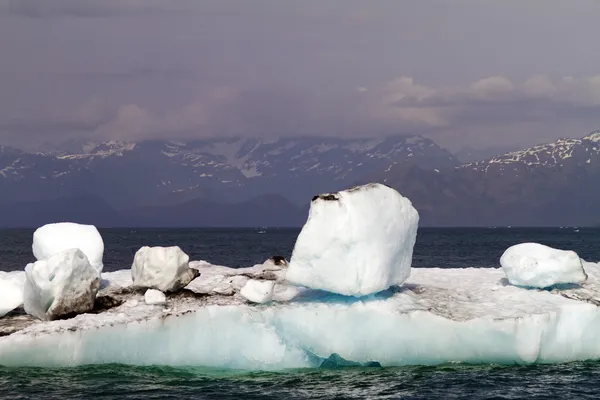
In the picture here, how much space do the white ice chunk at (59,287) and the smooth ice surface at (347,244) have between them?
687cm

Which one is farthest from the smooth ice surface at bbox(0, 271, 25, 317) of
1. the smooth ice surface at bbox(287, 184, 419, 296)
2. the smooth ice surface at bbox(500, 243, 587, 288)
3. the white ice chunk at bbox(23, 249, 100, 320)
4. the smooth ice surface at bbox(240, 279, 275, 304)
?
the smooth ice surface at bbox(500, 243, 587, 288)

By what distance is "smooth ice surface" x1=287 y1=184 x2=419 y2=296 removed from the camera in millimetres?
24453

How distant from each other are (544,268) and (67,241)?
1730 centimetres

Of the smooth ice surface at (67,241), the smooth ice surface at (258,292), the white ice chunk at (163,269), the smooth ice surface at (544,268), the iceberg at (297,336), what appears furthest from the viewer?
the smooth ice surface at (67,241)

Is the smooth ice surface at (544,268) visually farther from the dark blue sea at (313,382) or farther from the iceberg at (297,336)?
the dark blue sea at (313,382)

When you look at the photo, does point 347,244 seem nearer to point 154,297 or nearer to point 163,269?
point 154,297

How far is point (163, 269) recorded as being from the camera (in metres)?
27.8

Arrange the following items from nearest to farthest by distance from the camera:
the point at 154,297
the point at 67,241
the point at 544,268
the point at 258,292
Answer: the point at 258,292 < the point at 154,297 < the point at 544,268 < the point at 67,241

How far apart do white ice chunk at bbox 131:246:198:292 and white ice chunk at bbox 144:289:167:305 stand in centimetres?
61

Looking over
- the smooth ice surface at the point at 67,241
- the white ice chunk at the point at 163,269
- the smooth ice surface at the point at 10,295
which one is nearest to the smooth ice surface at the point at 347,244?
the white ice chunk at the point at 163,269

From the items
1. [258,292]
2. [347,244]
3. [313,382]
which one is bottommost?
[313,382]

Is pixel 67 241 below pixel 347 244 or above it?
below

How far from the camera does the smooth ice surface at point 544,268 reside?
1101 inches

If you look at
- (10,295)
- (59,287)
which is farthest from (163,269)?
(10,295)
